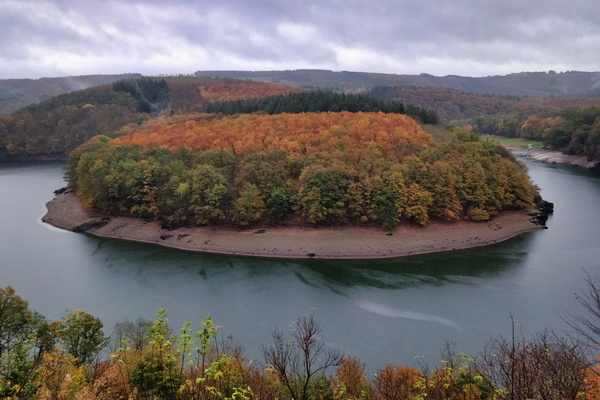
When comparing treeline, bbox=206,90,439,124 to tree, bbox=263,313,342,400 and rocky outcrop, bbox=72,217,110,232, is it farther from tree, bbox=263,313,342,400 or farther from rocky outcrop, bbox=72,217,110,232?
tree, bbox=263,313,342,400

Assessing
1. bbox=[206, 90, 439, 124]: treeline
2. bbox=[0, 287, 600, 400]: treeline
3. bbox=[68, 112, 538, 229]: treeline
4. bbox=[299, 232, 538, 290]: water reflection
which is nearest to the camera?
bbox=[0, 287, 600, 400]: treeline

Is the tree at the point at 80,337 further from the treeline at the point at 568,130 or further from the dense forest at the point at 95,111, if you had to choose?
the treeline at the point at 568,130

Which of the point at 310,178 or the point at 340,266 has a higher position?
the point at 310,178

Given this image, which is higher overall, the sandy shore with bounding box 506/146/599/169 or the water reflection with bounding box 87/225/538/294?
the water reflection with bounding box 87/225/538/294

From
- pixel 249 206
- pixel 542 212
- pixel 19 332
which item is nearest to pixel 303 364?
pixel 19 332

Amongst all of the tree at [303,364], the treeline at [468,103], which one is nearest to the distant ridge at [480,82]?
the treeline at [468,103]

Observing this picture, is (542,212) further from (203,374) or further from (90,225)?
(90,225)

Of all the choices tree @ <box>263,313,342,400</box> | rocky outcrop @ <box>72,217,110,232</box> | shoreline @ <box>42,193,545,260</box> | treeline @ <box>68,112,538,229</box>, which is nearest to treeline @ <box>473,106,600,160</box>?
treeline @ <box>68,112,538,229</box>
